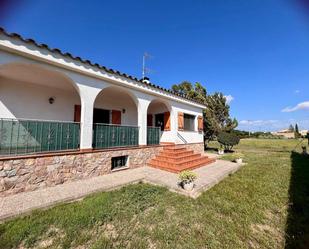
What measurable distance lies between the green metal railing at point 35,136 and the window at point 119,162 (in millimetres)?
1840

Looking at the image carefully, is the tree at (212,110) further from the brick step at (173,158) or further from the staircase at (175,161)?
the brick step at (173,158)

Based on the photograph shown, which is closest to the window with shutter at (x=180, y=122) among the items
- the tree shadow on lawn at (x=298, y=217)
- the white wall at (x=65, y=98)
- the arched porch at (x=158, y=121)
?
the arched porch at (x=158, y=121)

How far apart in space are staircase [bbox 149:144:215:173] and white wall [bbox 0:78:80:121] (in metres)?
5.20

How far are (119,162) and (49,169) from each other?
9.38ft

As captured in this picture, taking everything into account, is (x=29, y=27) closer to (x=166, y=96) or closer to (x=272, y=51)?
(x=166, y=96)

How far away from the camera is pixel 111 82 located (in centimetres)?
666

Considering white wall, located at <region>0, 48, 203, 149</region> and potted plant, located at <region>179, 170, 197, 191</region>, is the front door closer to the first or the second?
white wall, located at <region>0, 48, 203, 149</region>

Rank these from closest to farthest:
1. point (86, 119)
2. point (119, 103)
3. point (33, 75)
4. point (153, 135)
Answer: point (86, 119)
point (33, 75)
point (153, 135)
point (119, 103)

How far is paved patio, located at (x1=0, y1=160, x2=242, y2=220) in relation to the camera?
3.56 metres

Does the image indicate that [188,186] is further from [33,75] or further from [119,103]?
[33,75]

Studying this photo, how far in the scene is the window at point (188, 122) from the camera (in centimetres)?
1134

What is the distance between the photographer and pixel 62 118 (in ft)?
24.9

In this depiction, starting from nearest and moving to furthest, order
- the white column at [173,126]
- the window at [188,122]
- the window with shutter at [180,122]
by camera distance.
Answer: the white column at [173,126]
the window with shutter at [180,122]
the window at [188,122]

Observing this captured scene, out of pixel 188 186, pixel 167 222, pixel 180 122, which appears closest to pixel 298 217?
pixel 188 186
